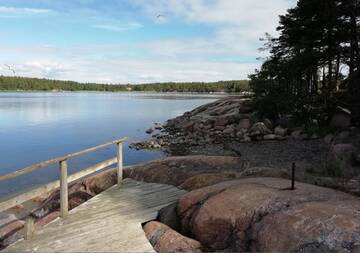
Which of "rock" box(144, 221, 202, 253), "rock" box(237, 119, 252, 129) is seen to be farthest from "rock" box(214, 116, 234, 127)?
"rock" box(144, 221, 202, 253)

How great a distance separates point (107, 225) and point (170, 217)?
1.03 meters

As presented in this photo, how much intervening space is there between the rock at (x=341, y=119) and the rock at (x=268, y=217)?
15666 mm

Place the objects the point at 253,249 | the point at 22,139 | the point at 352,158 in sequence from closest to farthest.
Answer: the point at 253,249
the point at 352,158
the point at 22,139

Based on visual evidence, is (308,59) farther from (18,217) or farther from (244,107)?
(18,217)

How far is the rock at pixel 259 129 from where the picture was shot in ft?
Result: 80.3

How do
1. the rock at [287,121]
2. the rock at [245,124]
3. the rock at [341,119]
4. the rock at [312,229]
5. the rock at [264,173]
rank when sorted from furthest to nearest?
1. the rock at [245,124]
2. the rock at [287,121]
3. the rock at [341,119]
4. the rock at [264,173]
5. the rock at [312,229]

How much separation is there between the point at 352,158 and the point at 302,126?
1060 cm

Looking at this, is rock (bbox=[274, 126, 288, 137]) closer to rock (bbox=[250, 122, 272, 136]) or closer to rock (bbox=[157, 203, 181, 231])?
rock (bbox=[250, 122, 272, 136])

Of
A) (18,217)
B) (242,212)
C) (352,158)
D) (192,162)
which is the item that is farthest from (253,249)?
(352,158)

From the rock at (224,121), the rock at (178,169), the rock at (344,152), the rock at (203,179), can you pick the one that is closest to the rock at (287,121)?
the rock at (224,121)

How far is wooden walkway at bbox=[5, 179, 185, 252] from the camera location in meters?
5.39

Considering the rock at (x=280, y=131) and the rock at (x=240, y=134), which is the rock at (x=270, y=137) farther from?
the rock at (x=240, y=134)

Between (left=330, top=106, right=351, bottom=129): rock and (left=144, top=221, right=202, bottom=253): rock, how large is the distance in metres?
17.1

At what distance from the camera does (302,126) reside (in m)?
23.4
